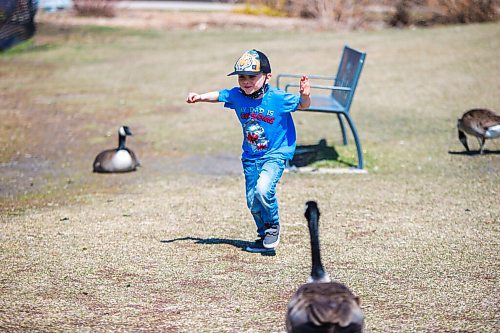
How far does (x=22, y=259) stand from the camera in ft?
21.8

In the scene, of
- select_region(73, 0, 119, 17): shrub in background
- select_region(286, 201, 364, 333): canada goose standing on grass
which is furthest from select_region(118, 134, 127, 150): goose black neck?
select_region(73, 0, 119, 17): shrub in background

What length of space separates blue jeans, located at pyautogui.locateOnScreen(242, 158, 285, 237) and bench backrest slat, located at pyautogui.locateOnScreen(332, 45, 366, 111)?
12.1 feet

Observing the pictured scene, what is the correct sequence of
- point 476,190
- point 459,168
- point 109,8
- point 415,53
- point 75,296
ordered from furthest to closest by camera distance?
point 109,8
point 415,53
point 459,168
point 476,190
point 75,296

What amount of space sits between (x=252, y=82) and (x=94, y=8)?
2590 cm

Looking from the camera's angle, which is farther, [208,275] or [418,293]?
[208,275]

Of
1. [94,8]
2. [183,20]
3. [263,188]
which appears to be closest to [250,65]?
[263,188]

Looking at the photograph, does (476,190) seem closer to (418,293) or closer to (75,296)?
(418,293)

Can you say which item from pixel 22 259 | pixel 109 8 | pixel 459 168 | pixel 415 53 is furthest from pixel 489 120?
pixel 109 8

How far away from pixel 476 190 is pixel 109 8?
24272mm

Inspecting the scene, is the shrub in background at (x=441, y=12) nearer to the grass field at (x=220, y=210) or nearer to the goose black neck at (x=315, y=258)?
the grass field at (x=220, y=210)

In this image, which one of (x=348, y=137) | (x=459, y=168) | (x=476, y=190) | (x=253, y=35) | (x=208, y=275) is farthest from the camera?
(x=253, y=35)

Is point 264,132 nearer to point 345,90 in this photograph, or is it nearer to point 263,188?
point 263,188

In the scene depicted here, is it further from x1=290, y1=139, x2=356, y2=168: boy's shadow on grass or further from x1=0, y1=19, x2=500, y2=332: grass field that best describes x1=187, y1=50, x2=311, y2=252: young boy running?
x1=290, y1=139, x2=356, y2=168: boy's shadow on grass

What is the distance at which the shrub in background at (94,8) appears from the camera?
31.1 metres
